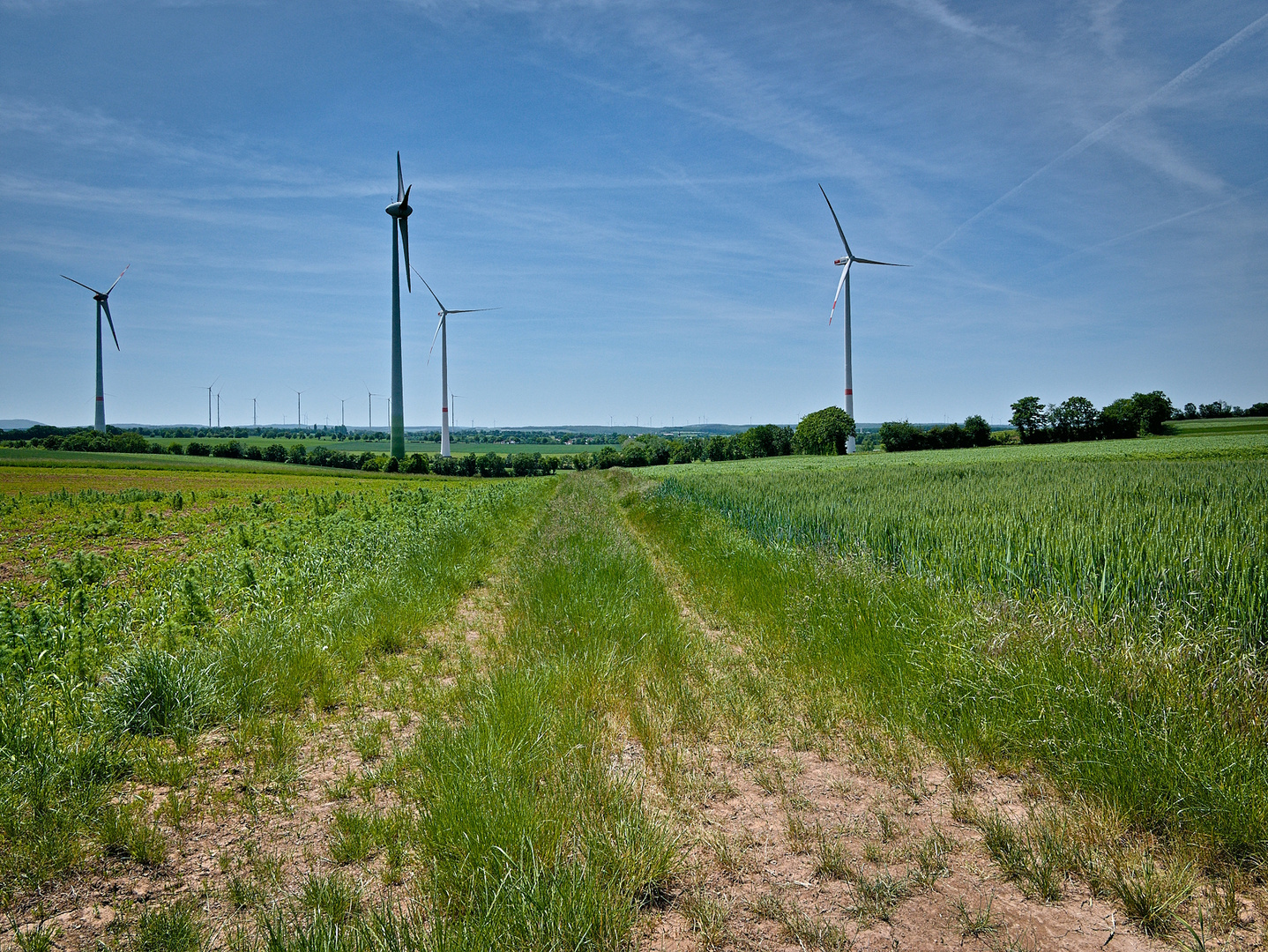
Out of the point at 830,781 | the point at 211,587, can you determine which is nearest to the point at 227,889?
the point at 830,781

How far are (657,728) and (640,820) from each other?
162 cm

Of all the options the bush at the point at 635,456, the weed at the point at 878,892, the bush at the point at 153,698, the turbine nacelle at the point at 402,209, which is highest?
the turbine nacelle at the point at 402,209

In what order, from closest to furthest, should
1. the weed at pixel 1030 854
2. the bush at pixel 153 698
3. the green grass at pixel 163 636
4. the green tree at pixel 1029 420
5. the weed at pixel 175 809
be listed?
the weed at pixel 1030 854 → the weed at pixel 175 809 → the green grass at pixel 163 636 → the bush at pixel 153 698 → the green tree at pixel 1029 420

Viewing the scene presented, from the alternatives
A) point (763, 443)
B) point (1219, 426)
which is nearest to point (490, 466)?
point (763, 443)

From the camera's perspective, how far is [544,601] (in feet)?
30.2

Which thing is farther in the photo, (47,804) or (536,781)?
(536,781)

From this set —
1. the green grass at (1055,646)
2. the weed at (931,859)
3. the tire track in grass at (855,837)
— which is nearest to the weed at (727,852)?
the tire track in grass at (855,837)

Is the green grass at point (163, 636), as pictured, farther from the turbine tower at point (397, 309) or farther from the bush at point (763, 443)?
the bush at point (763, 443)

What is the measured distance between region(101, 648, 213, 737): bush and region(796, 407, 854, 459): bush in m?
90.7

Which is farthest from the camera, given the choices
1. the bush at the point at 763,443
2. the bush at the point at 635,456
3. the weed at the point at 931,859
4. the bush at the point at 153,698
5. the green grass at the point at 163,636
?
the bush at the point at 763,443

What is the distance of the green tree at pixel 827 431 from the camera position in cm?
9300

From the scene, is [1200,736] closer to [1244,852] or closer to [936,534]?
[1244,852]

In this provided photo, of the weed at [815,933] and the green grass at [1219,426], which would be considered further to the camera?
the green grass at [1219,426]

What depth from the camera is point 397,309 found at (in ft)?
208
